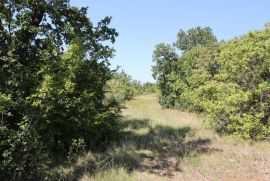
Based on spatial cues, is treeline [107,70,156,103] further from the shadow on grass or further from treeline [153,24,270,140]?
treeline [153,24,270,140]

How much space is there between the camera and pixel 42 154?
852 cm

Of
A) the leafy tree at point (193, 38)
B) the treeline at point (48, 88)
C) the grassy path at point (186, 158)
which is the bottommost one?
the grassy path at point (186, 158)

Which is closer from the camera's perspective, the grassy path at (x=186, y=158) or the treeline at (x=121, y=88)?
the grassy path at (x=186, y=158)

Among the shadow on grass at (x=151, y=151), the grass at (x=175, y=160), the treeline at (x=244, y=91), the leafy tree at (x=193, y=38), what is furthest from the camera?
the leafy tree at (x=193, y=38)

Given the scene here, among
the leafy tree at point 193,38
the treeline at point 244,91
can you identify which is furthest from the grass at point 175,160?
the leafy tree at point 193,38

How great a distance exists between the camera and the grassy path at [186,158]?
9.60 m

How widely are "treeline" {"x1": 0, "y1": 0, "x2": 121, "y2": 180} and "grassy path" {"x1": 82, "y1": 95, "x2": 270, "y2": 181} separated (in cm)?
141

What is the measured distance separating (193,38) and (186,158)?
53.7 meters

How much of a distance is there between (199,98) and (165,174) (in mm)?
10393

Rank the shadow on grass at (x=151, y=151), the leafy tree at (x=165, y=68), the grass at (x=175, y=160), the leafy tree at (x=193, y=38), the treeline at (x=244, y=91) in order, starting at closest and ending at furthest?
the grass at (x=175, y=160), the shadow on grass at (x=151, y=151), the treeline at (x=244, y=91), the leafy tree at (x=165, y=68), the leafy tree at (x=193, y=38)

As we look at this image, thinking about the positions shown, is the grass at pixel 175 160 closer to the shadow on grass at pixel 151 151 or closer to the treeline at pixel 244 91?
the shadow on grass at pixel 151 151

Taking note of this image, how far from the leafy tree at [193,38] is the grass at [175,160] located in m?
47.4

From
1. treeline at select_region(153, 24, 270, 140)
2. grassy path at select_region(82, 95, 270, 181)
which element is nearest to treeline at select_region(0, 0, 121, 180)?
grassy path at select_region(82, 95, 270, 181)

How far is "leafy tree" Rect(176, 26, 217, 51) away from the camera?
62.0 meters
